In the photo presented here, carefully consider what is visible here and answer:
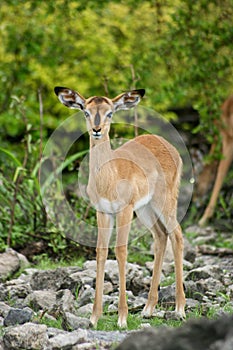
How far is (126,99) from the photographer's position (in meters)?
5.99

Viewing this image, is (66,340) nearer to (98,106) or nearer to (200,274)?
(98,106)

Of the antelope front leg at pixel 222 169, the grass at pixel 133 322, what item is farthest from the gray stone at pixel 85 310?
the antelope front leg at pixel 222 169

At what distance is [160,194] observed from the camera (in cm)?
640

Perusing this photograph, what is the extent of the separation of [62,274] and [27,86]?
6.67 metres

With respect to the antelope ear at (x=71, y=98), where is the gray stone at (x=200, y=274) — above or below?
below

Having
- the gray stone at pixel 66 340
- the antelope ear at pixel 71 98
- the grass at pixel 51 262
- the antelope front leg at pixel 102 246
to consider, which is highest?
the antelope ear at pixel 71 98

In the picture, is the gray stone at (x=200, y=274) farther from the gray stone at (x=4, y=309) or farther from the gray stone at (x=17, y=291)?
the gray stone at (x=4, y=309)

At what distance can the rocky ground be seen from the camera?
4.77 metres

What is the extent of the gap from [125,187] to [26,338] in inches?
65.0

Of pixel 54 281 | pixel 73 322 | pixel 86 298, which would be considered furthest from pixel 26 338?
pixel 54 281

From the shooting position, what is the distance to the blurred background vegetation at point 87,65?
884 cm

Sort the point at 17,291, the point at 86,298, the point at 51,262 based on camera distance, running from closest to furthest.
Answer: the point at 86,298 < the point at 17,291 < the point at 51,262

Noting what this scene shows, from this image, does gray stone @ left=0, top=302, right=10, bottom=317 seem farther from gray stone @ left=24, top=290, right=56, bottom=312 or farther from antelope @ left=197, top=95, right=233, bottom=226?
antelope @ left=197, top=95, right=233, bottom=226

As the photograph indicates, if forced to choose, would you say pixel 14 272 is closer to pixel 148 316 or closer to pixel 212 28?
pixel 148 316
